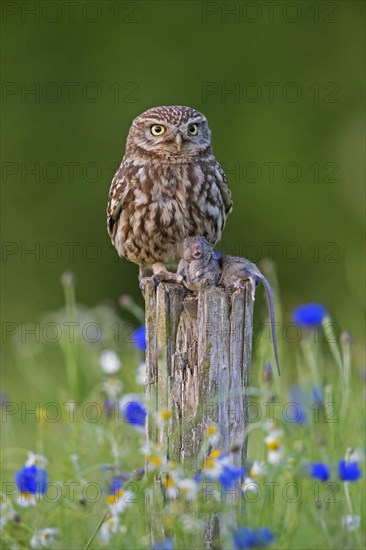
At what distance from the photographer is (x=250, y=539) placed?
2.82 metres

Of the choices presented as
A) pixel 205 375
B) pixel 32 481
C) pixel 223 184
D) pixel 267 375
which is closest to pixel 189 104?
pixel 223 184

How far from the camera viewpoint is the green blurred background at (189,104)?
33.0 ft

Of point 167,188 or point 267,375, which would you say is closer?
point 267,375

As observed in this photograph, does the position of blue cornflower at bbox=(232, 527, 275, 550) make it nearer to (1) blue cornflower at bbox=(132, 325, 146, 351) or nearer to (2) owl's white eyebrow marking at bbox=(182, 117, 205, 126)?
(1) blue cornflower at bbox=(132, 325, 146, 351)

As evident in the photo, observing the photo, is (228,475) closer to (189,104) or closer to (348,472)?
(348,472)

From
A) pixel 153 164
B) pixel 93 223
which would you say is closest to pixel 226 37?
pixel 93 223

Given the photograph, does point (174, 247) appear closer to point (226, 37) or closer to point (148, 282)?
point (148, 282)

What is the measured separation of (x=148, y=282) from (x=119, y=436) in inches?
36.6

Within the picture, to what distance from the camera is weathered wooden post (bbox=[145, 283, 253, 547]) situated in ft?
11.1

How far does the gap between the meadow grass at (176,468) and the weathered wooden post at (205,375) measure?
115mm

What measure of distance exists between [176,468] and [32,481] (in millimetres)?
847

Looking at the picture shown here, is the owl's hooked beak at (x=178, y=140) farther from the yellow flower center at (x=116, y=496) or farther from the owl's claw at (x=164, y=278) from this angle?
the yellow flower center at (x=116, y=496)

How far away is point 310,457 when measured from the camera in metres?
4.14

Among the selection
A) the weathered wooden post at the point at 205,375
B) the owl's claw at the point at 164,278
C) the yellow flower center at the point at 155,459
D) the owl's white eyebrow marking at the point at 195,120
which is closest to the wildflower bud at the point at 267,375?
the weathered wooden post at the point at 205,375
